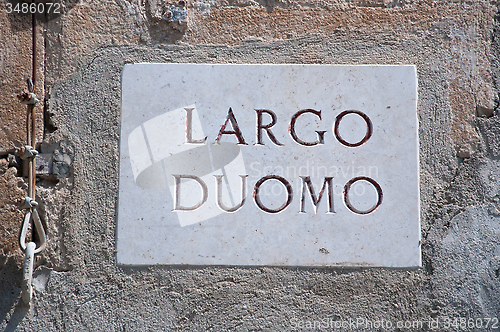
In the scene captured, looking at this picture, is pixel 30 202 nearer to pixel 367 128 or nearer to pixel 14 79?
pixel 14 79

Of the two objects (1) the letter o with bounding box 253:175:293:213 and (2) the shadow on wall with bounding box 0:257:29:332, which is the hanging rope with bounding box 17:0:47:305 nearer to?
(2) the shadow on wall with bounding box 0:257:29:332

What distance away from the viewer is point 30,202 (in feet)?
5.63

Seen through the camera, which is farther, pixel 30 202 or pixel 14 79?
pixel 14 79

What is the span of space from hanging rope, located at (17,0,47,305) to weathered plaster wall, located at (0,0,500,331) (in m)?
0.06

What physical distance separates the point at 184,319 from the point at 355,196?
3.59 ft

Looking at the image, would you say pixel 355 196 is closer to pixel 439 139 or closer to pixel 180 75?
pixel 439 139

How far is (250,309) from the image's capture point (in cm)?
174

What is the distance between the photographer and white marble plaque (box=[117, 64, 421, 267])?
1.76 m

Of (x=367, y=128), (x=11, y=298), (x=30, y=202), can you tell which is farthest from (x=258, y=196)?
(x=11, y=298)

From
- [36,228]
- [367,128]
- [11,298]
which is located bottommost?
[11,298]

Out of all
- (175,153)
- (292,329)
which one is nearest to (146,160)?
(175,153)

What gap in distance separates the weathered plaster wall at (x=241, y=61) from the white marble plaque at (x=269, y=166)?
0.08 metres

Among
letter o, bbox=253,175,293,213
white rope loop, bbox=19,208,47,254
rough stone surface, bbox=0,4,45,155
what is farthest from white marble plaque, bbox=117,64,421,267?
rough stone surface, bbox=0,4,45,155

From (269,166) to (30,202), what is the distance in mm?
1237
